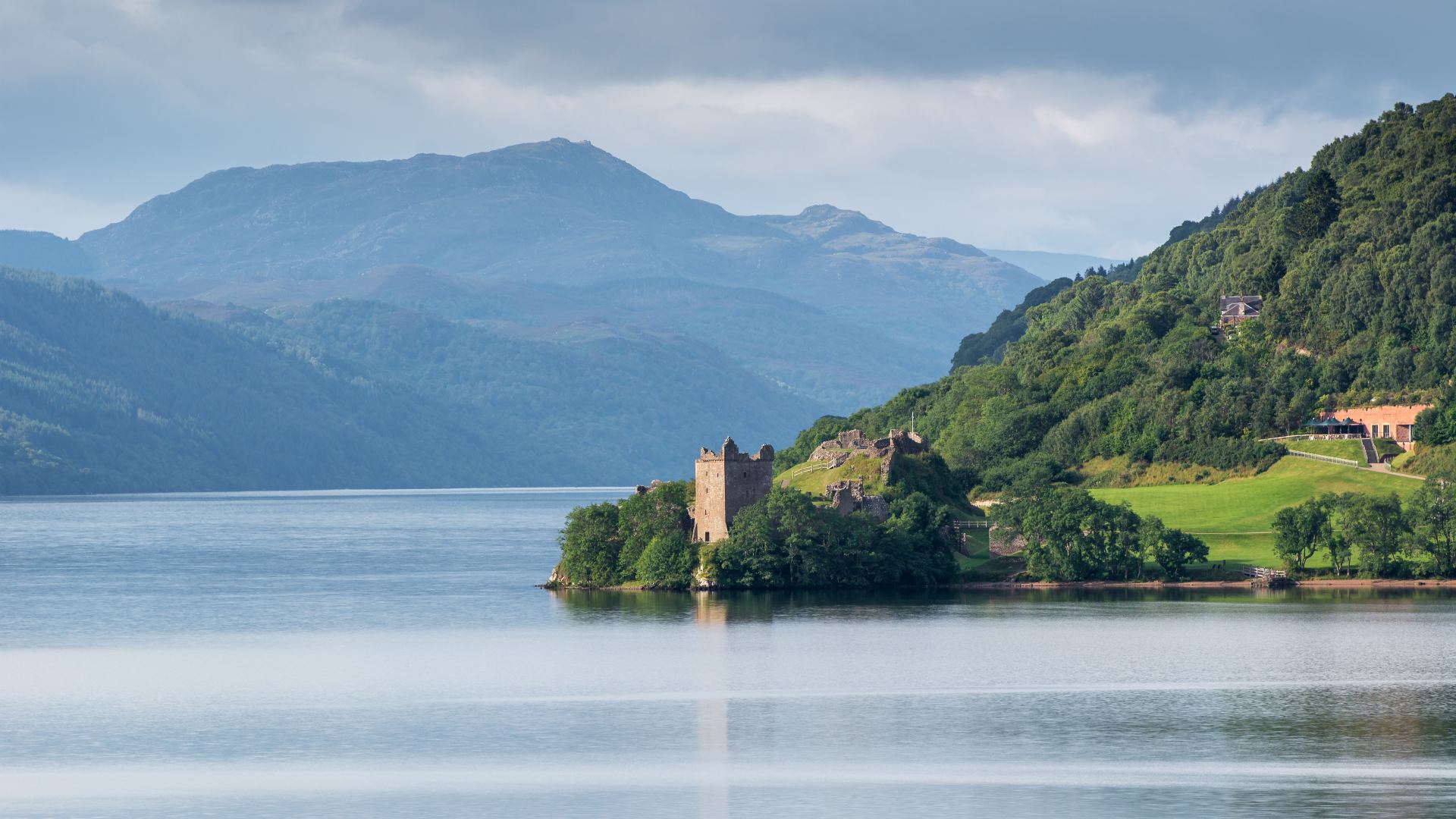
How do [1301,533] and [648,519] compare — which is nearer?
[1301,533]

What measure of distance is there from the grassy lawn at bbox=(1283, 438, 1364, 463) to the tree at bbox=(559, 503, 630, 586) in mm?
69422

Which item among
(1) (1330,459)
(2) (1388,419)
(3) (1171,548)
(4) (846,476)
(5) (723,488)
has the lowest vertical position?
(3) (1171,548)

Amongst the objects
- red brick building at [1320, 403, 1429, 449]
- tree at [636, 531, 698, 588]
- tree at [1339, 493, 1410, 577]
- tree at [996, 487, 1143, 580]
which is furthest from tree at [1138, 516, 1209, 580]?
red brick building at [1320, 403, 1429, 449]

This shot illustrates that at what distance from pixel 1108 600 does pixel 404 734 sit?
205 feet

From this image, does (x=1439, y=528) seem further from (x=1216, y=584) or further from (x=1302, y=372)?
(x=1302, y=372)

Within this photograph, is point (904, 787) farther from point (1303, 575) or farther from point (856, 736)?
point (1303, 575)

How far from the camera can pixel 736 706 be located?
74375mm

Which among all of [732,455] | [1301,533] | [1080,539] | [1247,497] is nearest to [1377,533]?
[1301,533]

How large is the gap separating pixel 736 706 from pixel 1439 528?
229 ft

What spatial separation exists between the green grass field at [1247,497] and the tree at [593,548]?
135 ft

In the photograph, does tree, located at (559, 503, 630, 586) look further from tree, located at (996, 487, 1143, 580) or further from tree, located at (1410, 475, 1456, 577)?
tree, located at (1410, 475, 1456, 577)

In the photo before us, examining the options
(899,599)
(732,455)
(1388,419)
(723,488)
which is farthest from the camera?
(1388,419)

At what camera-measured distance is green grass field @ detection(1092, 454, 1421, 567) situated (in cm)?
14575

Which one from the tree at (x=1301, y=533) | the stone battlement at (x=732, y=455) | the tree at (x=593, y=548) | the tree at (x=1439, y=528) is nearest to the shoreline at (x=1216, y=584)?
the tree at (x=1439, y=528)
